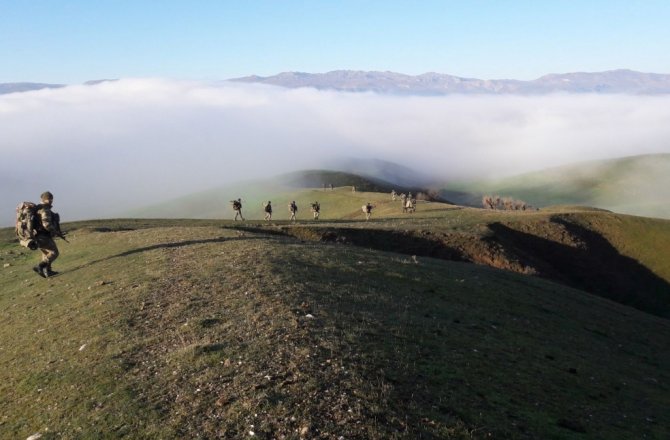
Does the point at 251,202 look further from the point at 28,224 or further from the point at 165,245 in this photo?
the point at 28,224

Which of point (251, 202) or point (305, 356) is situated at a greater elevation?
point (305, 356)

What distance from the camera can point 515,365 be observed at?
64.5 feet

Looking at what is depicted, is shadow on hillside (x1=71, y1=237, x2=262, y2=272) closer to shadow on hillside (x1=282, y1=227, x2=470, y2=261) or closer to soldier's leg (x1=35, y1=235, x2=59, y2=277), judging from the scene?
soldier's leg (x1=35, y1=235, x2=59, y2=277)

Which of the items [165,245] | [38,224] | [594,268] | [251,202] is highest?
[38,224]

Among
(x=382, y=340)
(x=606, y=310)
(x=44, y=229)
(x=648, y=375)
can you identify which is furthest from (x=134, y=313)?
(x=606, y=310)

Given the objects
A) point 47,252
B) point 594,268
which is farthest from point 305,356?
point 594,268

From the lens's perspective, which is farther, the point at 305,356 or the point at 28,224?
the point at 28,224

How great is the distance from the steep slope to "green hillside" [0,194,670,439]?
7 cm

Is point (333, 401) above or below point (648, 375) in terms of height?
above

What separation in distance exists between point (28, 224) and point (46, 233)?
1071mm

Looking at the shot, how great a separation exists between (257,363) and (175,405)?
2.69 meters

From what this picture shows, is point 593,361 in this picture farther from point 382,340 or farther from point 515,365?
point 382,340

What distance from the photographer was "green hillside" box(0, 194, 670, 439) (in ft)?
44.4

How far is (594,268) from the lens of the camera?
65.4 meters
